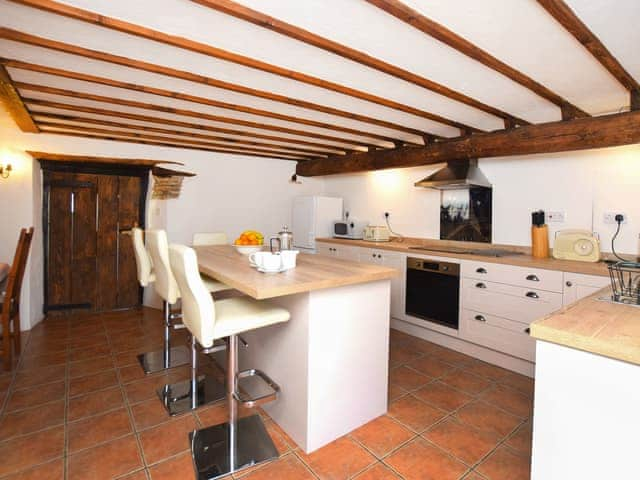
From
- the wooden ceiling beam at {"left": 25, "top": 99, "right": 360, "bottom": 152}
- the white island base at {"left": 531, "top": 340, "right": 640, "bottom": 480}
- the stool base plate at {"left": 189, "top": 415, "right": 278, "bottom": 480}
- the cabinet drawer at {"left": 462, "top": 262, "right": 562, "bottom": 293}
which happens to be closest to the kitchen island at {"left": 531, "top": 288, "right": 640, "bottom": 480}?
the white island base at {"left": 531, "top": 340, "right": 640, "bottom": 480}

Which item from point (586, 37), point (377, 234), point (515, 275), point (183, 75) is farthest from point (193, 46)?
point (377, 234)

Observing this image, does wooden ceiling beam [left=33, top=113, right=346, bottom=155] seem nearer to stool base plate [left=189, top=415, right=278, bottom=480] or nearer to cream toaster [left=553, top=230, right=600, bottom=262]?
cream toaster [left=553, top=230, right=600, bottom=262]

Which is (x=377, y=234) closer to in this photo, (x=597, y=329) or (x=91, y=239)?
(x=597, y=329)

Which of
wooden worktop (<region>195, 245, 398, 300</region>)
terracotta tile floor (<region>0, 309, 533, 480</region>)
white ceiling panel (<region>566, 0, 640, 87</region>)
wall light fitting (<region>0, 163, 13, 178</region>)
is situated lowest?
terracotta tile floor (<region>0, 309, 533, 480</region>)

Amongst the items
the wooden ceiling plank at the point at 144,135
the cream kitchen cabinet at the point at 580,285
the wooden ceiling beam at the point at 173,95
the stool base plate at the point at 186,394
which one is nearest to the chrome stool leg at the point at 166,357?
the stool base plate at the point at 186,394

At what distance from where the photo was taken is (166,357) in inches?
114

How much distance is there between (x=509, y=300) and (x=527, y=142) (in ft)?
4.44

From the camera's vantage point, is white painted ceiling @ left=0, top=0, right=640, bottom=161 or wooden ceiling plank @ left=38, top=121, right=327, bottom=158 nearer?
white painted ceiling @ left=0, top=0, right=640, bottom=161

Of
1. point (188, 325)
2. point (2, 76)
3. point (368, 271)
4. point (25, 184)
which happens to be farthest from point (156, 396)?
point (25, 184)

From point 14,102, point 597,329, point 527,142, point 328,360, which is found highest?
point 14,102

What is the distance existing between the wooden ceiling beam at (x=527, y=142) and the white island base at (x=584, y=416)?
7.22 ft

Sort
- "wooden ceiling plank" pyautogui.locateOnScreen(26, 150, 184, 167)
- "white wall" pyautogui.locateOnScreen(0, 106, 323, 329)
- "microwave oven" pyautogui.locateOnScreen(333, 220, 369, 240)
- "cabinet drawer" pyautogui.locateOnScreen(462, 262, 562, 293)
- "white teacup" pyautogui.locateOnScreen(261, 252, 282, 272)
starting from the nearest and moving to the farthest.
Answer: "white teacup" pyautogui.locateOnScreen(261, 252, 282, 272)
"cabinet drawer" pyautogui.locateOnScreen(462, 262, 562, 293)
"white wall" pyautogui.locateOnScreen(0, 106, 323, 329)
"wooden ceiling plank" pyautogui.locateOnScreen(26, 150, 184, 167)
"microwave oven" pyautogui.locateOnScreen(333, 220, 369, 240)

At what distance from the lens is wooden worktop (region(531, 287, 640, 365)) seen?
97cm

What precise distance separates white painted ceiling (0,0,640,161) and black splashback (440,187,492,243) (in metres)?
1.02
